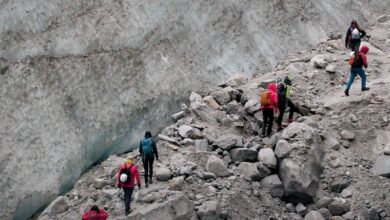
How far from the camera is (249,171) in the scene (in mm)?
14102

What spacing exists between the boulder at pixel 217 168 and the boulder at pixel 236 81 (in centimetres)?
483

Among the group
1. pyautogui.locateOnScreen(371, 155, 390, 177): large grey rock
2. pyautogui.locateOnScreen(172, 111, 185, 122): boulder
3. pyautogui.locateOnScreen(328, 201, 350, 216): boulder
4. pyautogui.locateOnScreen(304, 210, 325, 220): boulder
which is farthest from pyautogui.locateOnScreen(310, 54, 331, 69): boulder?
pyautogui.locateOnScreen(304, 210, 325, 220): boulder

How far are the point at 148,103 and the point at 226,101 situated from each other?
262 cm

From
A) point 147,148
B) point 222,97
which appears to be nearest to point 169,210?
point 147,148

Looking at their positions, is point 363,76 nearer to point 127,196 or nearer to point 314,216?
point 314,216

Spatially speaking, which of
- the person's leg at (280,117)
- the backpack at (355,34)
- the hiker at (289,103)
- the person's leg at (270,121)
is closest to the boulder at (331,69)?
the backpack at (355,34)

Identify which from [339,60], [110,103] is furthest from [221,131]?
[339,60]

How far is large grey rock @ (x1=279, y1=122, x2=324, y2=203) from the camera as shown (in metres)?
13.7

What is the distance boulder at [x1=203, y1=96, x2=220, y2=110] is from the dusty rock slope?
3 centimetres

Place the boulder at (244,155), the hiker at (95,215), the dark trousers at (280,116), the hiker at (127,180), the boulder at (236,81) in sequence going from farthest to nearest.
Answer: the boulder at (236,81)
the dark trousers at (280,116)
the boulder at (244,155)
the hiker at (127,180)
the hiker at (95,215)

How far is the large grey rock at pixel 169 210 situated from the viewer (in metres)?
12.2

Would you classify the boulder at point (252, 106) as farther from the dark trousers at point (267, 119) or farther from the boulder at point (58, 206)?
the boulder at point (58, 206)

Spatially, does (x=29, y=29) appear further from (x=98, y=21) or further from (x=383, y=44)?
(x=383, y=44)

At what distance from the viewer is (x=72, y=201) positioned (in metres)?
14.5
